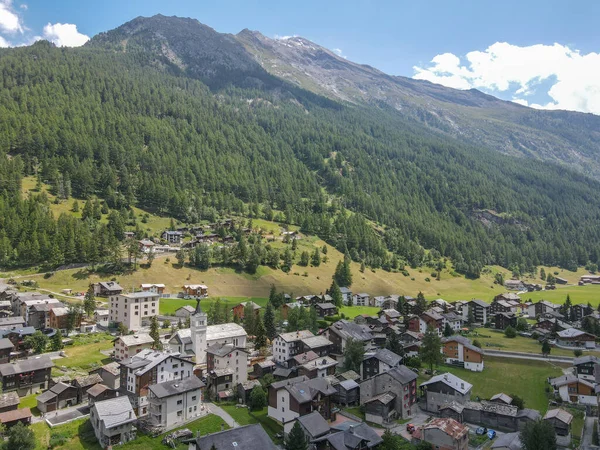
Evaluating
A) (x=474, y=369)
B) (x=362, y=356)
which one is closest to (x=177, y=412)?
(x=362, y=356)

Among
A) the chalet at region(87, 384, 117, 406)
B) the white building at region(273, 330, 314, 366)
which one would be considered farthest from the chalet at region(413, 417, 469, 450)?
the chalet at region(87, 384, 117, 406)

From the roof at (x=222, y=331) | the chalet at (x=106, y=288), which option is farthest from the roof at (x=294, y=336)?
the chalet at (x=106, y=288)

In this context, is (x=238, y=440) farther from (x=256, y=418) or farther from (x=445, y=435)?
(x=445, y=435)

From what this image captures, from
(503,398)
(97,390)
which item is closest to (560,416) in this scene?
(503,398)

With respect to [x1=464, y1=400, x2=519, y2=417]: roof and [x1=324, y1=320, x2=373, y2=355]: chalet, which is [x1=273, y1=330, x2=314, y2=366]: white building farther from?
[x1=464, y1=400, x2=519, y2=417]: roof

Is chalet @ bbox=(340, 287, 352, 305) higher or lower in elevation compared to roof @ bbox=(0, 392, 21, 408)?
lower

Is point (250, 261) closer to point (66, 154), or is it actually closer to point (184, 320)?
point (184, 320)
